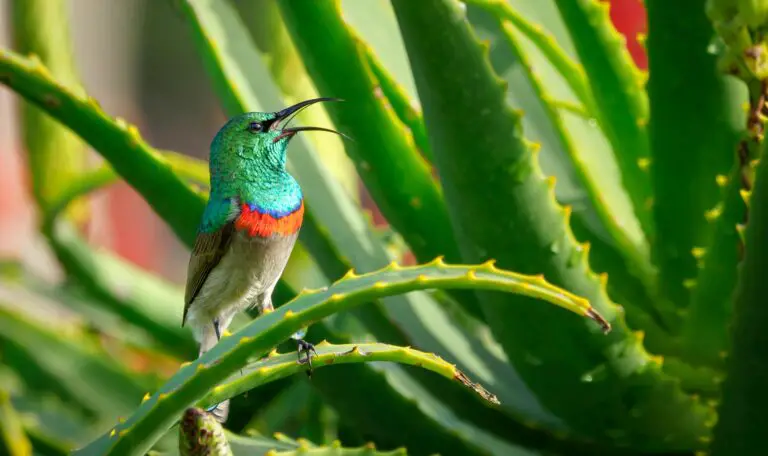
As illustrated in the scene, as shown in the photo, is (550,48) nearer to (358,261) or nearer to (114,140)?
(358,261)

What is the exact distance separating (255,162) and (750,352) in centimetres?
35

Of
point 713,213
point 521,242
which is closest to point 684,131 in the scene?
point 713,213

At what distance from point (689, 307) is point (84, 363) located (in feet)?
2.30

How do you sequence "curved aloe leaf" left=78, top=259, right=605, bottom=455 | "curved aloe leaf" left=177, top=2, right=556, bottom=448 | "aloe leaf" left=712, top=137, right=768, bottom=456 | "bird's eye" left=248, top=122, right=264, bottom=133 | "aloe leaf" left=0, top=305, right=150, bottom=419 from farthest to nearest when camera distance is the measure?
"aloe leaf" left=0, top=305, right=150, bottom=419
"curved aloe leaf" left=177, top=2, right=556, bottom=448
"bird's eye" left=248, top=122, right=264, bottom=133
"aloe leaf" left=712, top=137, right=768, bottom=456
"curved aloe leaf" left=78, top=259, right=605, bottom=455

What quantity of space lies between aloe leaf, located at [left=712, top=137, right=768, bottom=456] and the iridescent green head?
279 millimetres

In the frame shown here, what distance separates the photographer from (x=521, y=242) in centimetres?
72

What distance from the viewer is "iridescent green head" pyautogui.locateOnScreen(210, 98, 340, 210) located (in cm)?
72

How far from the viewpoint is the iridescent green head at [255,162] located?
2.36ft

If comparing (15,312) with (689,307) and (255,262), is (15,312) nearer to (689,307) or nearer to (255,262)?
(255,262)

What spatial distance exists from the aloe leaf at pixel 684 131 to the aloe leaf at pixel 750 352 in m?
0.18

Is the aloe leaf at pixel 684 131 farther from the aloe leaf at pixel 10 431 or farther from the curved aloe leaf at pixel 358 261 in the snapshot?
the aloe leaf at pixel 10 431

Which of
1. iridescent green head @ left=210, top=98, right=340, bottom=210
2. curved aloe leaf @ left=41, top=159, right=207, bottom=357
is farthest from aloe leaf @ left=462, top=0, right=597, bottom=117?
curved aloe leaf @ left=41, top=159, right=207, bottom=357

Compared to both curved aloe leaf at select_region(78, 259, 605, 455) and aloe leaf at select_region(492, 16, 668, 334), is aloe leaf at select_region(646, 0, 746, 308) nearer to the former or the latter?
aloe leaf at select_region(492, 16, 668, 334)

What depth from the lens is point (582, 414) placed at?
0.77 m
